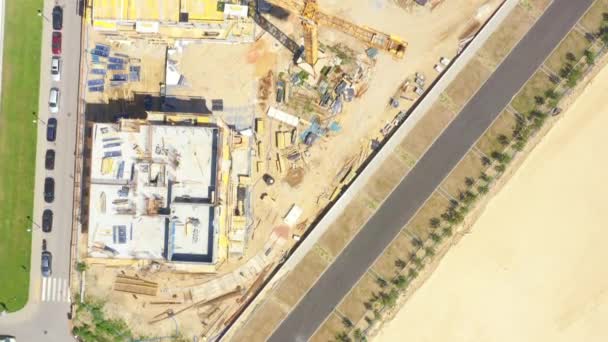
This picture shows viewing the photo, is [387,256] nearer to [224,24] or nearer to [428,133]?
[428,133]

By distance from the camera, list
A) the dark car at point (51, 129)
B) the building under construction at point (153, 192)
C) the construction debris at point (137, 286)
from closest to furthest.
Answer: the building under construction at point (153, 192)
the construction debris at point (137, 286)
the dark car at point (51, 129)

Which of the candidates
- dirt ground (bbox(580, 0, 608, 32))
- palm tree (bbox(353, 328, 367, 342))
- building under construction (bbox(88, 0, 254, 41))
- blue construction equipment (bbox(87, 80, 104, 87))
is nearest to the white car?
blue construction equipment (bbox(87, 80, 104, 87))

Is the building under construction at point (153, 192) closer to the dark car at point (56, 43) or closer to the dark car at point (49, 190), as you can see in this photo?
the dark car at point (49, 190)

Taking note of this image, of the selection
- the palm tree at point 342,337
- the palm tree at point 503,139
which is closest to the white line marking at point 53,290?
the palm tree at point 342,337

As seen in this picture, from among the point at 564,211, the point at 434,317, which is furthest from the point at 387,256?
the point at 564,211

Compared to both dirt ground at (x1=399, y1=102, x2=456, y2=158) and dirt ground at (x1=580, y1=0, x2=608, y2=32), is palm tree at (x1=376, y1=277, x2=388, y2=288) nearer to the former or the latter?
dirt ground at (x1=399, y1=102, x2=456, y2=158)

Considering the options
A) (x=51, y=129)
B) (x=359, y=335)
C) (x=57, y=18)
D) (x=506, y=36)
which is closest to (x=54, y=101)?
(x=51, y=129)

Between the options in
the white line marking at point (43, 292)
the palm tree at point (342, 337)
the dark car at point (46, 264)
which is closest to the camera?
the palm tree at point (342, 337)
